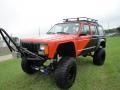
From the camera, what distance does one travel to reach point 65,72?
7.45m

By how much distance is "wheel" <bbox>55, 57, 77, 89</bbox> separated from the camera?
7.40 meters

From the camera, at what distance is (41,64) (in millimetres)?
8445

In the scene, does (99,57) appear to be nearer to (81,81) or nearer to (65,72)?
(81,81)

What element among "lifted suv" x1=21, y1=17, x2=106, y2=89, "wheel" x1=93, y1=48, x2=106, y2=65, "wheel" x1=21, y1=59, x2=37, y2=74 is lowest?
"wheel" x1=93, y1=48, x2=106, y2=65

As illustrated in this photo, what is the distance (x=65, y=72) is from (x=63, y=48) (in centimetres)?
118

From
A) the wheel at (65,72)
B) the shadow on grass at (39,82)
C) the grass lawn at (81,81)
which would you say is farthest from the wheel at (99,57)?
the wheel at (65,72)

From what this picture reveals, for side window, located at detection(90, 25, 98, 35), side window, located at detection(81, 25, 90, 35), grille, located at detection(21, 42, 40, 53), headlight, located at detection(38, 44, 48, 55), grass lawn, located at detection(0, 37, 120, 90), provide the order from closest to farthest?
headlight, located at detection(38, 44, 48, 55) → grille, located at detection(21, 42, 40, 53) → grass lawn, located at detection(0, 37, 120, 90) → side window, located at detection(81, 25, 90, 35) → side window, located at detection(90, 25, 98, 35)

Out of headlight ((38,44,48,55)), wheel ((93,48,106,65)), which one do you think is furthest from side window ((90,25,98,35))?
headlight ((38,44,48,55))

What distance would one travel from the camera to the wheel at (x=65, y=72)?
24.3ft

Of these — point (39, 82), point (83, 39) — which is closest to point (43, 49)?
point (39, 82)

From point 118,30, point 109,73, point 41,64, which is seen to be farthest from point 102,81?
point 118,30

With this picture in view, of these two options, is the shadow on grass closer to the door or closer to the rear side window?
the door

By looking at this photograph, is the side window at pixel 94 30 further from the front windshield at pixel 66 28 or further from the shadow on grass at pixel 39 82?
the shadow on grass at pixel 39 82

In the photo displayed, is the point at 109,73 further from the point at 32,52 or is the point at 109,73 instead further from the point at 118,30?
the point at 118,30
